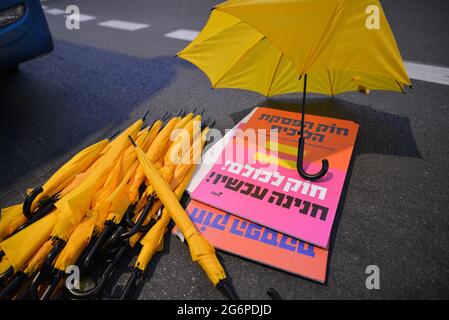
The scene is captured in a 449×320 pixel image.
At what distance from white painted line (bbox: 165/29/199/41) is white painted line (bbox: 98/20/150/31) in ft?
2.29

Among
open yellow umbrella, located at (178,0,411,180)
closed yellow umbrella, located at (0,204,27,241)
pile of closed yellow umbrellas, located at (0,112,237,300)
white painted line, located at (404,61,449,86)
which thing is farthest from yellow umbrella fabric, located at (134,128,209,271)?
white painted line, located at (404,61,449,86)

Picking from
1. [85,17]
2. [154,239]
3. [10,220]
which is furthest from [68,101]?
[85,17]

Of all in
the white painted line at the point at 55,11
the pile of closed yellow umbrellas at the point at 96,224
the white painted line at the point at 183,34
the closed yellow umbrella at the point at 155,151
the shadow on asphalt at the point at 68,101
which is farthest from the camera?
the white painted line at the point at 55,11

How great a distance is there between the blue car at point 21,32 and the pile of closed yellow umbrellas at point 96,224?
1.12 meters

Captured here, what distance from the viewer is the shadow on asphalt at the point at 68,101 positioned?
1.96m

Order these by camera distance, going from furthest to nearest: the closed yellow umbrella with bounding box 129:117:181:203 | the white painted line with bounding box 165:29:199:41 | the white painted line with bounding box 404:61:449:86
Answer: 1. the white painted line with bounding box 165:29:199:41
2. the white painted line with bounding box 404:61:449:86
3. the closed yellow umbrella with bounding box 129:117:181:203

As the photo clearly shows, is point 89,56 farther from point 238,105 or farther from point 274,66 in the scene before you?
point 274,66

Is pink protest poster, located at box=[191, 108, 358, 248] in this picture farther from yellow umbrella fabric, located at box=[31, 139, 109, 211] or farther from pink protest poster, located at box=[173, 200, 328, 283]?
yellow umbrella fabric, located at box=[31, 139, 109, 211]

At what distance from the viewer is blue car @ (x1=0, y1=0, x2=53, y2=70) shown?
6.45ft

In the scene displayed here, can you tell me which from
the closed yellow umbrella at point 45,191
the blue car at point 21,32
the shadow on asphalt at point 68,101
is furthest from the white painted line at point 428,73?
the blue car at point 21,32

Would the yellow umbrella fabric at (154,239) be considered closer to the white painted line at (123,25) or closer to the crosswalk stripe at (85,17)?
the white painted line at (123,25)
